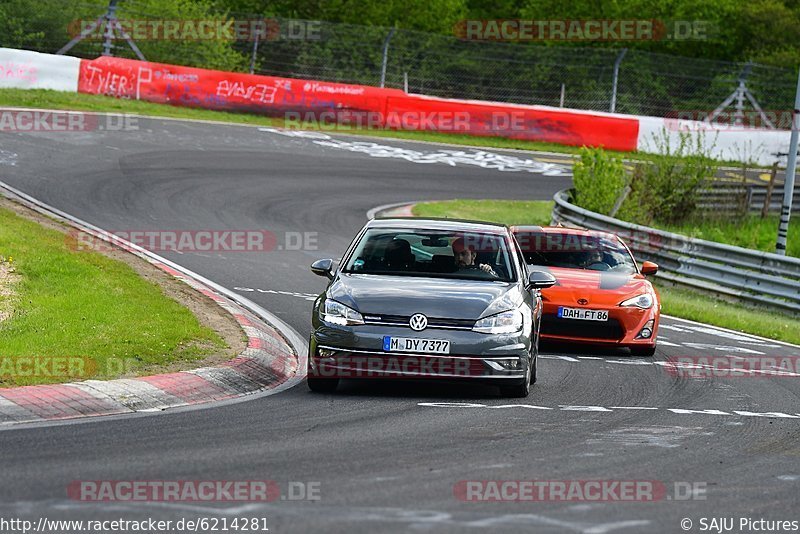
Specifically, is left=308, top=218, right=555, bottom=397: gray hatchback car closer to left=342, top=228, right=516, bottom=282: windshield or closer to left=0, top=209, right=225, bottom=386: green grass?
left=342, top=228, right=516, bottom=282: windshield

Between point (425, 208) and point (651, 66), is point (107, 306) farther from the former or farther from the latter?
point (651, 66)

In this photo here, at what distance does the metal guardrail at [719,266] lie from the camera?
833 inches

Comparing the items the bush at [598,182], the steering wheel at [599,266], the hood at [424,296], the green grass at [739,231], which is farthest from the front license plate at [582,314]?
the green grass at [739,231]

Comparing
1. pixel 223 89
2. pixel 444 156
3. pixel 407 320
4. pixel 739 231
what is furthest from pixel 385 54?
pixel 407 320

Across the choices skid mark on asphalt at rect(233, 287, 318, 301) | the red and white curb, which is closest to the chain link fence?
skid mark on asphalt at rect(233, 287, 318, 301)

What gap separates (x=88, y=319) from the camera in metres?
12.1

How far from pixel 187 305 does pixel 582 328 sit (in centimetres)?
438

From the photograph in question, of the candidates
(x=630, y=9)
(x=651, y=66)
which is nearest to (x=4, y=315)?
(x=651, y=66)

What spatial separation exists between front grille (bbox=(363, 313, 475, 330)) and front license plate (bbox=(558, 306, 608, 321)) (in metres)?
4.03

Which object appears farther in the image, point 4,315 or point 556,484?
point 4,315

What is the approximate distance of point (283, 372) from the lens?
11.6 metres

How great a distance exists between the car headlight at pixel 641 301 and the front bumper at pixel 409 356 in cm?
418

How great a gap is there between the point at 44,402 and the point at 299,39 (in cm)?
3039

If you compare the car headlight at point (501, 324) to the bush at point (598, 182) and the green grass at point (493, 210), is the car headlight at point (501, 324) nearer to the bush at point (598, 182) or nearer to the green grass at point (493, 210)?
the green grass at point (493, 210)
